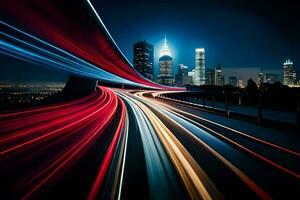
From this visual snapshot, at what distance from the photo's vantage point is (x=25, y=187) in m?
5.34

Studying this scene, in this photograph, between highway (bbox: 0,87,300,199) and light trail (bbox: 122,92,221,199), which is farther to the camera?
highway (bbox: 0,87,300,199)

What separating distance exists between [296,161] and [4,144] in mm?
8275

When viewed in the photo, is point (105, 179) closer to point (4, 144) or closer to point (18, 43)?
point (4, 144)

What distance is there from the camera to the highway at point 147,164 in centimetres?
508

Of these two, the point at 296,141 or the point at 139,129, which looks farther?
the point at 139,129

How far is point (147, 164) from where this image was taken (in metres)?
6.97

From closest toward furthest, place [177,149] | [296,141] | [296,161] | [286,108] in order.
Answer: [296,161]
[177,149]
[296,141]
[286,108]

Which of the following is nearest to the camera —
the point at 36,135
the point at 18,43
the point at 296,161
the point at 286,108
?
the point at 296,161

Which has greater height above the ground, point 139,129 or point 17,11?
point 17,11

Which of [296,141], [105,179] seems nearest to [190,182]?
[105,179]

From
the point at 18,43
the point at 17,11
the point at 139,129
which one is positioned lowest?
the point at 139,129

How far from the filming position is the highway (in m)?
5.08

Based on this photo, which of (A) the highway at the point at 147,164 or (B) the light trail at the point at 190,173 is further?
(A) the highway at the point at 147,164

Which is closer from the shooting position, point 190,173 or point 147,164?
point 190,173
